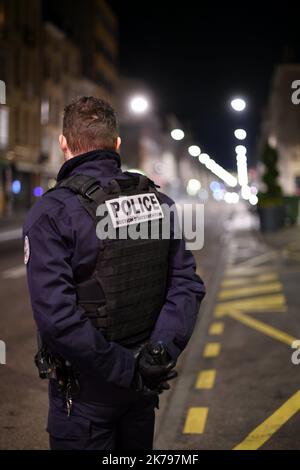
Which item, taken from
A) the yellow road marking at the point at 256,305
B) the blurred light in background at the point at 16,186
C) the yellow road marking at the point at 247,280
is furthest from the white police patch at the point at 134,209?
the blurred light in background at the point at 16,186

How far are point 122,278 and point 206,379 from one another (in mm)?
4066

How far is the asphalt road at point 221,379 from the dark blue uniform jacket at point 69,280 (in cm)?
227

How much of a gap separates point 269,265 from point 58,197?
1383 cm

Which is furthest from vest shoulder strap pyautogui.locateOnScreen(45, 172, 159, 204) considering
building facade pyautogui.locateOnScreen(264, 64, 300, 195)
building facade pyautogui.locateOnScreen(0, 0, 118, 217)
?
building facade pyautogui.locateOnScreen(264, 64, 300, 195)

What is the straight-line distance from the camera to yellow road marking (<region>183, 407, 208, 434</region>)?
4.92 meters

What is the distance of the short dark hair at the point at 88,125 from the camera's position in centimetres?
262

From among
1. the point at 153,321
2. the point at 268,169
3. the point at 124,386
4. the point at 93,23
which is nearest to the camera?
the point at 124,386

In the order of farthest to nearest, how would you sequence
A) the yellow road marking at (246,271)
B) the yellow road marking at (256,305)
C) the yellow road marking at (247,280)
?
the yellow road marking at (246,271) → the yellow road marking at (247,280) → the yellow road marking at (256,305)

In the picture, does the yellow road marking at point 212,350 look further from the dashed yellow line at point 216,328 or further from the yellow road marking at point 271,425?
the yellow road marking at point 271,425

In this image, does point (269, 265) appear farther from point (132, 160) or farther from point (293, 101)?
point (132, 160)

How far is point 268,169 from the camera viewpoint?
28.5 m

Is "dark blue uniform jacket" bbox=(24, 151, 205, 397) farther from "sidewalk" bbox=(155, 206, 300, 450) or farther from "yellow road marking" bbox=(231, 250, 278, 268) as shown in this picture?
"yellow road marking" bbox=(231, 250, 278, 268)

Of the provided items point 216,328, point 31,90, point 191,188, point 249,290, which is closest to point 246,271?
point 249,290
